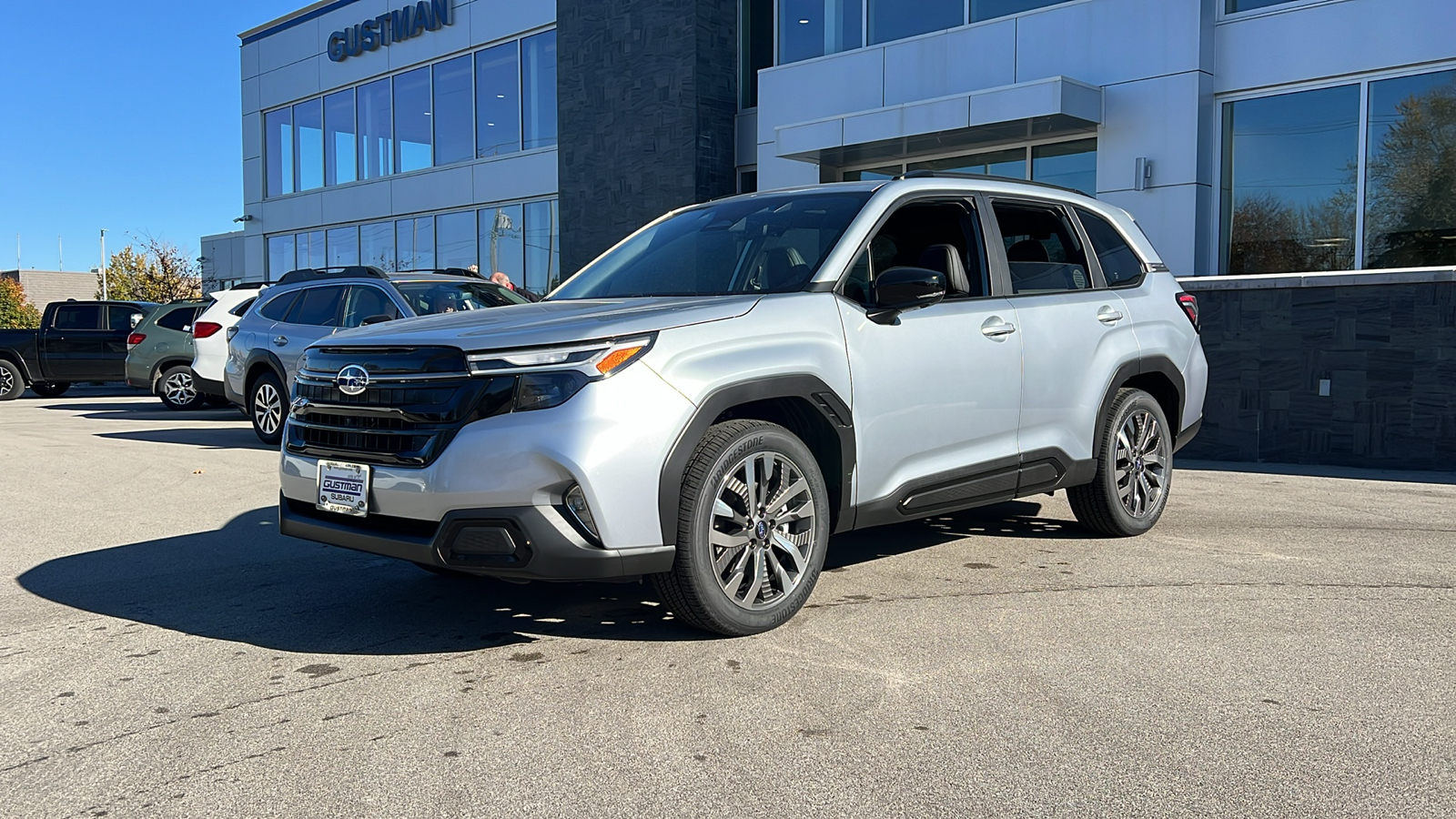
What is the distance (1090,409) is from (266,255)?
29041 mm

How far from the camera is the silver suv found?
14.1 ft

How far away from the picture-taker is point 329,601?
5.53 m

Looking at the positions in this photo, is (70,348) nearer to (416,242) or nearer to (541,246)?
(416,242)

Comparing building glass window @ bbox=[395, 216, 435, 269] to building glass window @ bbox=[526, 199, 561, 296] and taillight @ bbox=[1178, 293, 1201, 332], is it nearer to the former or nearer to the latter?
building glass window @ bbox=[526, 199, 561, 296]

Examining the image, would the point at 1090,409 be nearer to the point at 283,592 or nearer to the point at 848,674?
the point at 848,674

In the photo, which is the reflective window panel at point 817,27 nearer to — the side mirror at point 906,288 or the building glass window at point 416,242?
the building glass window at point 416,242

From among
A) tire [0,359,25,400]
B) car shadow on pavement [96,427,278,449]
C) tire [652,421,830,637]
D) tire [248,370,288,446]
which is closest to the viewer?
tire [652,421,830,637]

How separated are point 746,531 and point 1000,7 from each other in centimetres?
1218

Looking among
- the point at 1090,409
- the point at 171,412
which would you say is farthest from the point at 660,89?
the point at 1090,409

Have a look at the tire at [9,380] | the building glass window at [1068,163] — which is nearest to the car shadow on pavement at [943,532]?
the building glass window at [1068,163]

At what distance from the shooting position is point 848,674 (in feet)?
14.2

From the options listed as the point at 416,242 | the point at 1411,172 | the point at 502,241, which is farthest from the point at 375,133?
the point at 1411,172

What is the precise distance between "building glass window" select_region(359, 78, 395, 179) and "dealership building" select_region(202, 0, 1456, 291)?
7 cm

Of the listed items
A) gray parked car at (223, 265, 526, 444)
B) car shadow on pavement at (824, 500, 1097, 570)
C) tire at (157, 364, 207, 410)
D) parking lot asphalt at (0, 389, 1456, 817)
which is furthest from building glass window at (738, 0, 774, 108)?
parking lot asphalt at (0, 389, 1456, 817)
